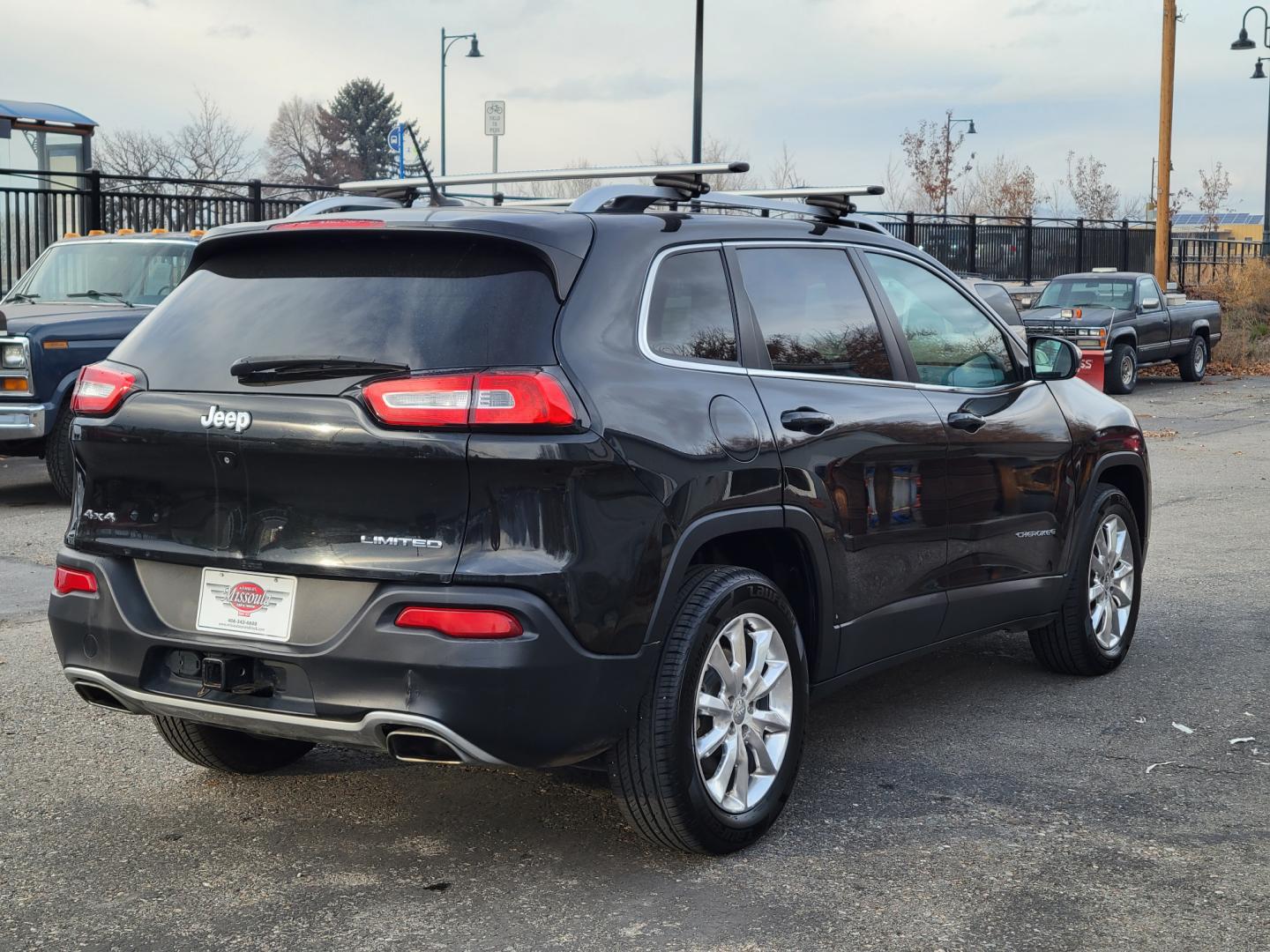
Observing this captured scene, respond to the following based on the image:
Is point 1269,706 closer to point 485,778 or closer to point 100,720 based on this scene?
point 485,778

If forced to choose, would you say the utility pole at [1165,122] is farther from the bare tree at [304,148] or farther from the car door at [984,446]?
the bare tree at [304,148]

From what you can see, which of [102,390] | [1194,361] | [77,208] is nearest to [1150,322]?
[1194,361]

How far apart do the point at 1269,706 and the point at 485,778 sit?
9.86 ft

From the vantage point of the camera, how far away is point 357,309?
13.0 ft

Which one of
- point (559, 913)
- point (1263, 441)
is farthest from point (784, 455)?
point (1263, 441)

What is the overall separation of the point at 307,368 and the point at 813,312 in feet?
5.57

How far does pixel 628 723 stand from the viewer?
3.93m

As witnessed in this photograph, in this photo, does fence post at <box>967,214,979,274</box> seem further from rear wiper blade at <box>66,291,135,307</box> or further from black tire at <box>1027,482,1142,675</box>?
black tire at <box>1027,482,1142,675</box>

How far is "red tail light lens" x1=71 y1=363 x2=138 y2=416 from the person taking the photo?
4148 millimetres

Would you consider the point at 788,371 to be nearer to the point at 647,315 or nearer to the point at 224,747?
the point at 647,315

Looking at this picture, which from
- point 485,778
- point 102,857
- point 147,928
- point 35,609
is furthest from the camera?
point 35,609

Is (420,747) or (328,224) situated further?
(328,224)

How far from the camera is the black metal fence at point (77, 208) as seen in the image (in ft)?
60.8

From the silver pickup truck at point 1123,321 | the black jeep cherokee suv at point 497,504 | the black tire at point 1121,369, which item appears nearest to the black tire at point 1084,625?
the black jeep cherokee suv at point 497,504
